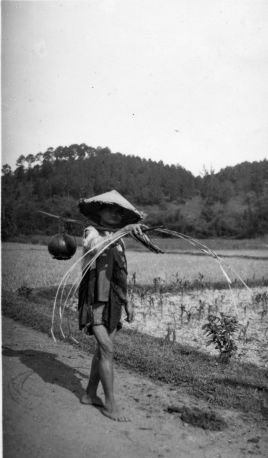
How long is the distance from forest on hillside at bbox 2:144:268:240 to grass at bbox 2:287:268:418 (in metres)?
26.4

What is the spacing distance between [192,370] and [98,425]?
1.51 meters

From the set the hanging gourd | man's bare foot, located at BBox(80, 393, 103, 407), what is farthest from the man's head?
man's bare foot, located at BBox(80, 393, 103, 407)

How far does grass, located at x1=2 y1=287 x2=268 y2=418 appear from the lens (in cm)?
370

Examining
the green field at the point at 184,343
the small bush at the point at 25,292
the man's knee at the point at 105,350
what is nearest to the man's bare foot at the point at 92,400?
the man's knee at the point at 105,350

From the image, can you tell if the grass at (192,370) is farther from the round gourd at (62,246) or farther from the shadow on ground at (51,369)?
the round gourd at (62,246)

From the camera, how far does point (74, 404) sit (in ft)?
11.5

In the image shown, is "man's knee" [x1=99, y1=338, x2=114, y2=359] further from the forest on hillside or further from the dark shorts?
the forest on hillside

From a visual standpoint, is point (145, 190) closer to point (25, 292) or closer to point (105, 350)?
point (25, 292)

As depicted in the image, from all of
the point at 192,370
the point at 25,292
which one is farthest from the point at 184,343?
the point at 25,292

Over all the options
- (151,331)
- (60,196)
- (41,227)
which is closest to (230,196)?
(60,196)

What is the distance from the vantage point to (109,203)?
3.54 meters

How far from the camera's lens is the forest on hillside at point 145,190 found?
1572 inches

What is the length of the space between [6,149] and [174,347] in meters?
3.17

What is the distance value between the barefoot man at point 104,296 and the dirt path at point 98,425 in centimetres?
19
